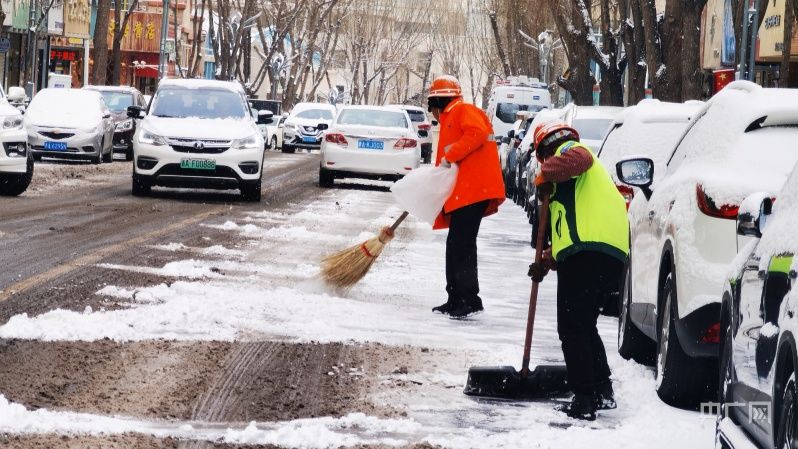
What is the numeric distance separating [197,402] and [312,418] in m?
0.59

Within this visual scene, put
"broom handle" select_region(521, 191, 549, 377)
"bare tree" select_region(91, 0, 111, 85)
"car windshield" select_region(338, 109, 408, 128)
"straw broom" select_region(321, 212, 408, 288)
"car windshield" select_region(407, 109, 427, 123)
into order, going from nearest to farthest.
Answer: "broom handle" select_region(521, 191, 549, 377) → "straw broom" select_region(321, 212, 408, 288) → "car windshield" select_region(338, 109, 408, 128) → "bare tree" select_region(91, 0, 111, 85) → "car windshield" select_region(407, 109, 427, 123)

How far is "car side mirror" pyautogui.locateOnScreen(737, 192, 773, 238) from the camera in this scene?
525 centimetres

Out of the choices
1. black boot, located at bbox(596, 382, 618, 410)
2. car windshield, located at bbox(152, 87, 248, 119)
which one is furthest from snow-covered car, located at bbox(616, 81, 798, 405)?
car windshield, located at bbox(152, 87, 248, 119)

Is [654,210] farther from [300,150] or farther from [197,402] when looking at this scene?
[300,150]

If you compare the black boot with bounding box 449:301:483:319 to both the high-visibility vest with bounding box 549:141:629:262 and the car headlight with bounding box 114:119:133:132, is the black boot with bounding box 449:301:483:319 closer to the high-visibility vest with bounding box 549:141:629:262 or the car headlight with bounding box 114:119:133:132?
the high-visibility vest with bounding box 549:141:629:262

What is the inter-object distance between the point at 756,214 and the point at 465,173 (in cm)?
575

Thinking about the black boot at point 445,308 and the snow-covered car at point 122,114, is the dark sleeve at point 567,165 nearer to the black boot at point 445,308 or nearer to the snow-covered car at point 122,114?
the black boot at point 445,308

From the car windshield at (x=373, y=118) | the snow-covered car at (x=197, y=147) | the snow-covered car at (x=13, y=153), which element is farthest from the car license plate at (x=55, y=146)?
the snow-covered car at (x=13, y=153)

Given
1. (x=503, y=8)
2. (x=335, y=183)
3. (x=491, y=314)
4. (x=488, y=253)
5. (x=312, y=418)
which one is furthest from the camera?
(x=503, y=8)

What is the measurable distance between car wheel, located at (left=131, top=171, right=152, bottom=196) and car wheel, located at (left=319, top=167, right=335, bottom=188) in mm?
5787

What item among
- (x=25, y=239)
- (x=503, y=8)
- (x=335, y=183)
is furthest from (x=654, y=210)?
(x=503, y=8)

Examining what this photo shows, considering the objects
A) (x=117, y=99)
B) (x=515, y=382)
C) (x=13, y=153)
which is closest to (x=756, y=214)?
(x=515, y=382)

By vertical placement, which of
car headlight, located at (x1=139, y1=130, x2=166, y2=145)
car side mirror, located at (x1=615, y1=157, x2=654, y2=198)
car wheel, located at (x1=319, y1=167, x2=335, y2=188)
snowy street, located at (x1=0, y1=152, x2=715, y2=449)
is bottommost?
snowy street, located at (x1=0, y1=152, x2=715, y2=449)

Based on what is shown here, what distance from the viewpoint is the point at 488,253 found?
1617 cm
